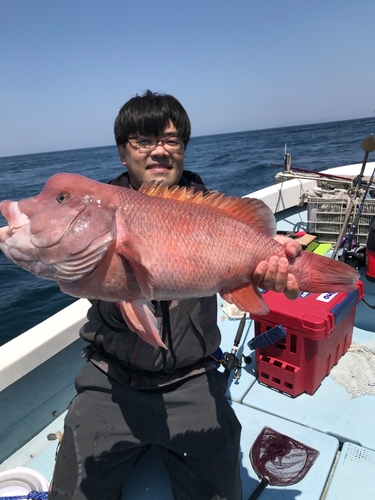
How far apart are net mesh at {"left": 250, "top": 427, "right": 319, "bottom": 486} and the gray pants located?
1.31ft

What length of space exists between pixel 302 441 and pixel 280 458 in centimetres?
24

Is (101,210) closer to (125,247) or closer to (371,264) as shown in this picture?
(125,247)

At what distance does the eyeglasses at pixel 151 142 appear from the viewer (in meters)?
2.42

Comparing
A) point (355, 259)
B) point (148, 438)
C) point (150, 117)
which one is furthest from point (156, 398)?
point (355, 259)

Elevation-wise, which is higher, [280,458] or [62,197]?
[62,197]

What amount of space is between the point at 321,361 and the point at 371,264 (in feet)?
4.98

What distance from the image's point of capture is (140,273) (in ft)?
4.77

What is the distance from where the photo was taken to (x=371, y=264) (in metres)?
3.84

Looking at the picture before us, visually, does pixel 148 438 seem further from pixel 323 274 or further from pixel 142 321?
pixel 323 274

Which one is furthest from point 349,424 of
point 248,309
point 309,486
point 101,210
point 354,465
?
point 101,210

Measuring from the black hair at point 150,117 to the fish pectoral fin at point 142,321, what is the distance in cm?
140

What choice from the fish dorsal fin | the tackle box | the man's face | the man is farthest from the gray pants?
the tackle box

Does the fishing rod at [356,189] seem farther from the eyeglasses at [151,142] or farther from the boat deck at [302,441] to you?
the eyeglasses at [151,142]

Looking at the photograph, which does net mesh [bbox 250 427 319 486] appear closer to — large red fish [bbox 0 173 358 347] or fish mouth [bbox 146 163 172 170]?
large red fish [bbox 0 173 358 347]
